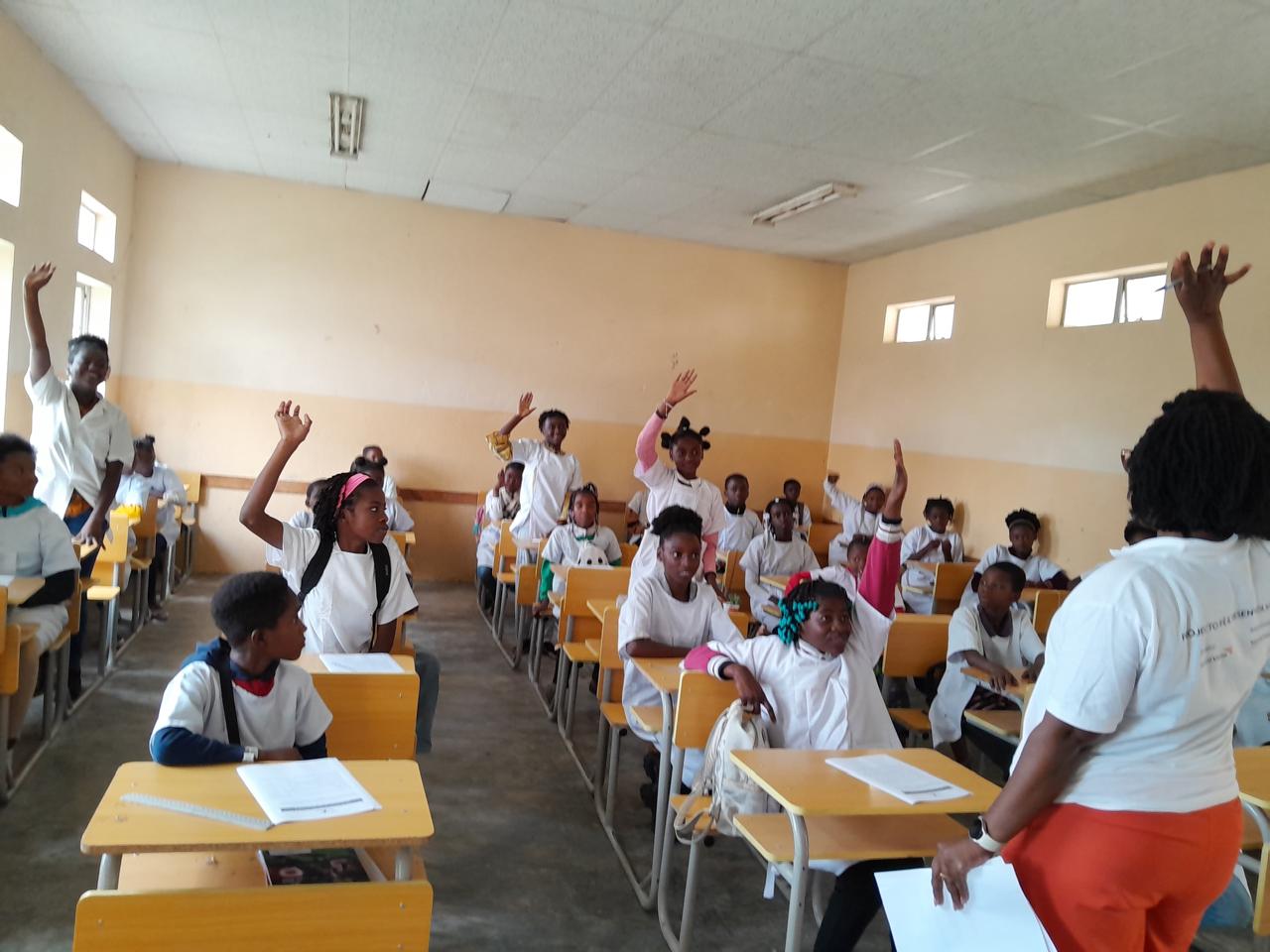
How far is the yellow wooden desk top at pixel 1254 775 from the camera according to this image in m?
2.21

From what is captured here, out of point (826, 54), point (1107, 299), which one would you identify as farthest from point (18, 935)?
point (1107, 299)

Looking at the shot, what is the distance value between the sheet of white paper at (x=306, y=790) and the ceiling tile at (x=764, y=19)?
3.11 meters

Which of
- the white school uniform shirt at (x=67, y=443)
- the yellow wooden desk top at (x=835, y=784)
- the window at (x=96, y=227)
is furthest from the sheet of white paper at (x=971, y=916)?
the window at (x=96, y=227)

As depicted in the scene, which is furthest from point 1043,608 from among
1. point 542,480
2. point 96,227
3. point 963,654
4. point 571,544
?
point 96,227

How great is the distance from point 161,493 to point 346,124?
2.99 meters

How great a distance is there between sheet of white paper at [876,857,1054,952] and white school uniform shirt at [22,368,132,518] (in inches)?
159

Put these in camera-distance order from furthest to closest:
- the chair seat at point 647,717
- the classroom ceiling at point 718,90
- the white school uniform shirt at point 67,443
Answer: the white school uniform shirt at point 67,443, the classroom ceiling at point 718,90, the chair seat at point 647,717

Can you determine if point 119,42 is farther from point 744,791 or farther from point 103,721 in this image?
point 744,791

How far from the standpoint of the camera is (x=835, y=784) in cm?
202

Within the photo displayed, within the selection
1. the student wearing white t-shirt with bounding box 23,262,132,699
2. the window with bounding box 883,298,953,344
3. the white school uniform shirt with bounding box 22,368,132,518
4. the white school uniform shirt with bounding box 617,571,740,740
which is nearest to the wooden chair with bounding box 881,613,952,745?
the white school uniform shirt with bounding box 617,571,740,740

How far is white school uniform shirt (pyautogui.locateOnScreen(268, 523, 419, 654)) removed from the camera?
9.32 ft

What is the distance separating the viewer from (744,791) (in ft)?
8.07

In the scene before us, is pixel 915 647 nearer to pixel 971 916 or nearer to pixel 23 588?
pixel 971 916

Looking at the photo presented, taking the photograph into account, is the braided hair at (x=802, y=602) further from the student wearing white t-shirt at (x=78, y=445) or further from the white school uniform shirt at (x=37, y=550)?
the student wearing white t-shirt at (x=78, y=445)
